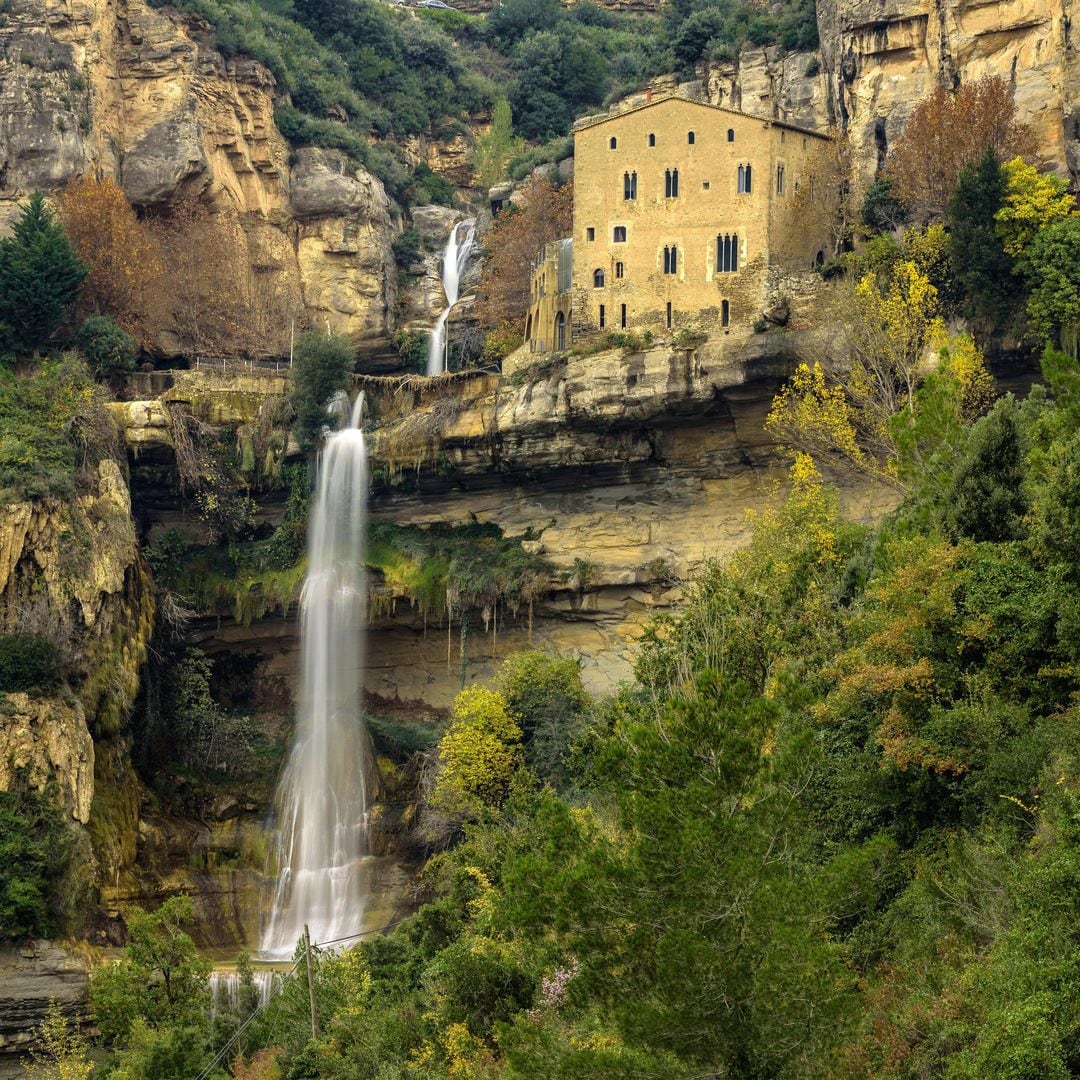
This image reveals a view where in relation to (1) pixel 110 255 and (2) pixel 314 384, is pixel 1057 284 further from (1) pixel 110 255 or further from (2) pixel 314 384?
(1) pixel 110 255

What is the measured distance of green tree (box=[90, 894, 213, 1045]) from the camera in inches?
1651

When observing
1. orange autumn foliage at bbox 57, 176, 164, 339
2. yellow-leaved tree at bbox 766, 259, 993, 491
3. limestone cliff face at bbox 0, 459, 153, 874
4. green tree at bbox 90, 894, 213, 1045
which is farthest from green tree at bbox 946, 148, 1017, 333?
orange autumn foliage at bbox 57, 176, 164, 339

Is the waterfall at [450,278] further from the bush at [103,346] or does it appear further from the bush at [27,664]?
the bush at [27,664]

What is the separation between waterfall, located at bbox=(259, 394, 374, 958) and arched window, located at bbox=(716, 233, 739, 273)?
12247 millimetres

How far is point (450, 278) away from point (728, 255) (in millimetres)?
18583

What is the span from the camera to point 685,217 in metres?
57.0

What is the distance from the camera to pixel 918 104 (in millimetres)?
55688

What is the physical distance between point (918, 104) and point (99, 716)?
28.8 metres

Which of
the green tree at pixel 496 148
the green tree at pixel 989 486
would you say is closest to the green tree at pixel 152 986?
the green tree at pixel 989 486

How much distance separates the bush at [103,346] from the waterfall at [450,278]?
1107cm

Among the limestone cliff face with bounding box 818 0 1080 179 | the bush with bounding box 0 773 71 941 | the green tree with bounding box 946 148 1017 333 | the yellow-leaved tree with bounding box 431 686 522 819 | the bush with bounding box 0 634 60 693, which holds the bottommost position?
the bush with bounding box 0 773 71 941

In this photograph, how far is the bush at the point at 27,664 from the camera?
4938 centimetres

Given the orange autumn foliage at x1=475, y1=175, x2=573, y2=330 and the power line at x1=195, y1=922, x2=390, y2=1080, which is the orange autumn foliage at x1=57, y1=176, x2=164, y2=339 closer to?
the orange autumn foliage at x1=475, y1=175, x2=573, y2=330

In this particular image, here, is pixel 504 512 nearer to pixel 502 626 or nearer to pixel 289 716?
pixel 502 626
